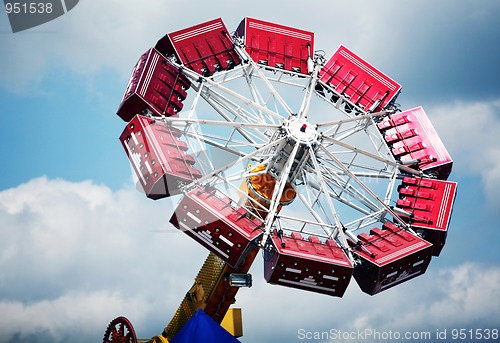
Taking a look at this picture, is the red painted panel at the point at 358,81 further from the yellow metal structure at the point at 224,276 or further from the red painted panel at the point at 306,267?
the red painted panel at the point at 306,267

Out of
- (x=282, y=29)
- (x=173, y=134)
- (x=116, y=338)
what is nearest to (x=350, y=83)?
(x=282, y=29)

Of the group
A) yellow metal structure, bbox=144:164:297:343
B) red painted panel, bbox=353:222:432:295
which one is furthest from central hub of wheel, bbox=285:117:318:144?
red painted panel, bbox=353:222:432:295

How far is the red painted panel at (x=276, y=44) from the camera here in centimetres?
4909

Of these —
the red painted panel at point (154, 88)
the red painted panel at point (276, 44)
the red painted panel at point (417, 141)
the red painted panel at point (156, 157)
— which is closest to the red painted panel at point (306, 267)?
the red painted panel at point (156, 157)

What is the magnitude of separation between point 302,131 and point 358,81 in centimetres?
934

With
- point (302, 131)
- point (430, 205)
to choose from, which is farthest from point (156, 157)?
point (430, 205)

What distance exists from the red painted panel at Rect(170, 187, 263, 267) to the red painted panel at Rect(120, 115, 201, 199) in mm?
1367

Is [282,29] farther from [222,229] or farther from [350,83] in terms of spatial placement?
[222,229]

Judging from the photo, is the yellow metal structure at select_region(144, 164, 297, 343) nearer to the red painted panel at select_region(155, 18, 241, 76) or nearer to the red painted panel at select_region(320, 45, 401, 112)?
the red painted panel at select_region(155, 18, 241, 76)

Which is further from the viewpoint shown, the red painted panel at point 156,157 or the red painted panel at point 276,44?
the red painted panel at point 276,44

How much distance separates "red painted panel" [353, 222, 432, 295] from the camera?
1633 inches

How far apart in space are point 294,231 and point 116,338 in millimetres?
14335

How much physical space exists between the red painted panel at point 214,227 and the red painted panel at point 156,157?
4.49ft

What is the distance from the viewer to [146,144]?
4022cm
